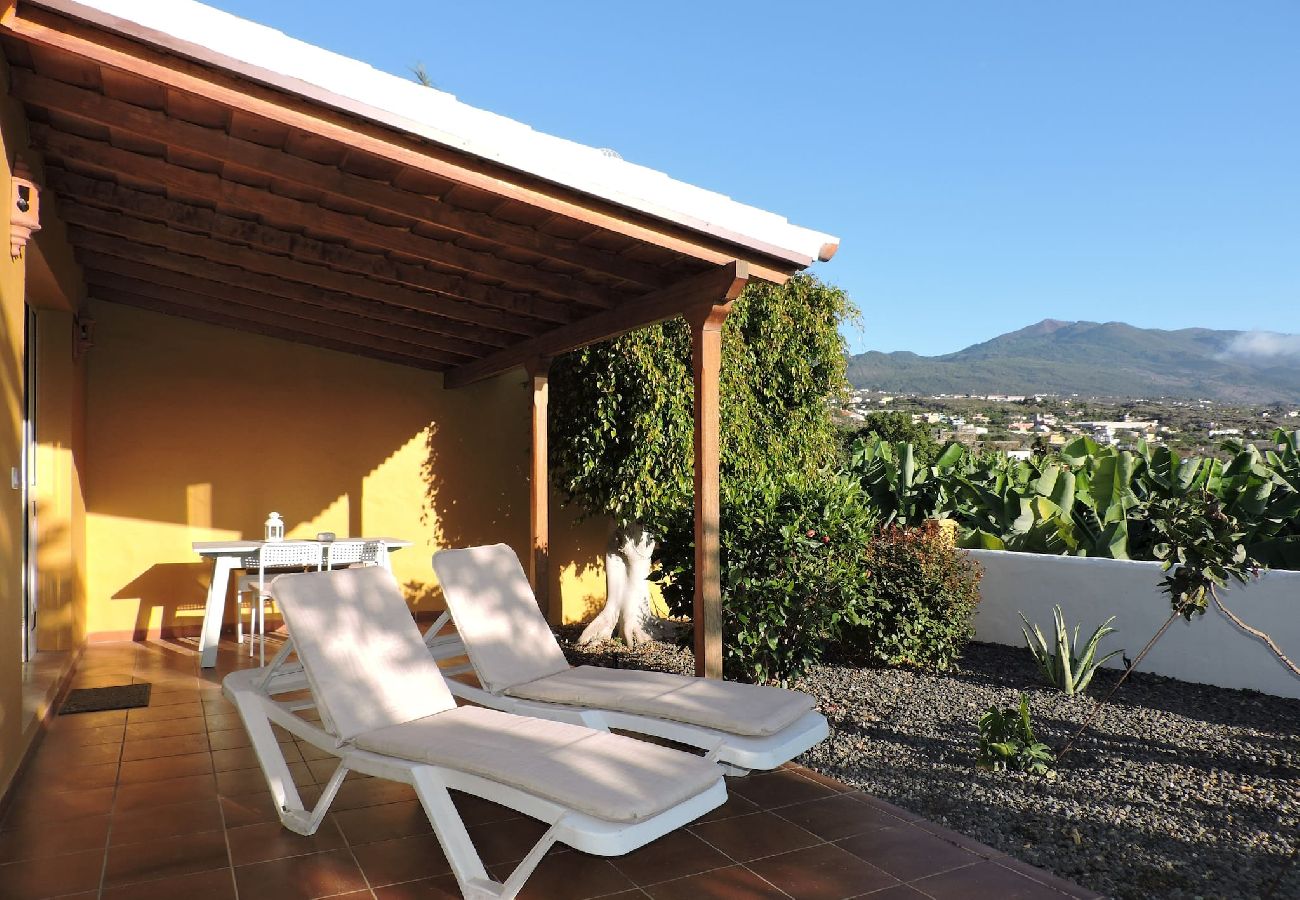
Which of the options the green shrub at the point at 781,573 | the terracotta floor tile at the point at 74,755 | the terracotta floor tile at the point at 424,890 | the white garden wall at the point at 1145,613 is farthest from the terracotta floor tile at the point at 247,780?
the white garden wall at the point at 1145,613

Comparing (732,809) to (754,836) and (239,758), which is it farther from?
(239,758)

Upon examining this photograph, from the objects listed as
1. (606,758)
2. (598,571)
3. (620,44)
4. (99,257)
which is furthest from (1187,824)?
(620,44)

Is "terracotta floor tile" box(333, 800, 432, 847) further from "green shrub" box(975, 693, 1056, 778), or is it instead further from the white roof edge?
the white roof edge

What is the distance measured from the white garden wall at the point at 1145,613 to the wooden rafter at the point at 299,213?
5.14 m

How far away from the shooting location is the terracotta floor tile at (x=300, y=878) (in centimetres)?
358

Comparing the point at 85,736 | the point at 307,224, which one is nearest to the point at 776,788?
the point at 85,736

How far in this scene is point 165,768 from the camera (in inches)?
205

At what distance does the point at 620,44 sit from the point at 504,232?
889 inches

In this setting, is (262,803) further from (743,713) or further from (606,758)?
(743,713)

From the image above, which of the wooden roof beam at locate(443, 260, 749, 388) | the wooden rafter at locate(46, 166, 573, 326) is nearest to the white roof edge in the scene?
the wooden roof beam at locate(443, 260, 749, 388)

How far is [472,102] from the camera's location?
4969 mm

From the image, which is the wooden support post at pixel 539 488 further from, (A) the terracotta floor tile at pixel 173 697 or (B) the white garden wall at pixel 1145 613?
(B) the white garden wall at pixel 1145 613

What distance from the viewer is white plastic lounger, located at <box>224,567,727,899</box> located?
3232 mm

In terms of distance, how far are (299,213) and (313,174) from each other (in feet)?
2.89
